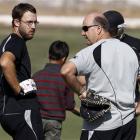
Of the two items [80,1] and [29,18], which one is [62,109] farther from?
[80,1]

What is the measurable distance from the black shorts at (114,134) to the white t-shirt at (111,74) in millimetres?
39

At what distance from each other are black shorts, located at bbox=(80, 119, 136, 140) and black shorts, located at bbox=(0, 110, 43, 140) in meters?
0.69

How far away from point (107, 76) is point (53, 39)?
22794 mm

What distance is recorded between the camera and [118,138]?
769 centimetres

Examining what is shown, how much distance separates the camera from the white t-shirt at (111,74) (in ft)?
24.3

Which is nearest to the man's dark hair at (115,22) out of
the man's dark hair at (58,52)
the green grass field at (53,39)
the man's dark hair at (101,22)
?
the man's dark hair at (101,22)

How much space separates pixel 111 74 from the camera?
7.52 meters

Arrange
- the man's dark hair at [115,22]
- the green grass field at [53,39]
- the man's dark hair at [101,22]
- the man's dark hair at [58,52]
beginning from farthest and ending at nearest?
1. the green grass field at [53,39]
2. the man's dark hair at [58,52]
3. the man's dark hair at [115,22]
4. the man's dark hair at [101,22]

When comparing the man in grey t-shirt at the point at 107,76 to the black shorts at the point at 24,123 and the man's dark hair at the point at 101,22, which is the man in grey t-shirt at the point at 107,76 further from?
the black shorts at the point at 24,123

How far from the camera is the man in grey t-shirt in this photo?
743 centimetres

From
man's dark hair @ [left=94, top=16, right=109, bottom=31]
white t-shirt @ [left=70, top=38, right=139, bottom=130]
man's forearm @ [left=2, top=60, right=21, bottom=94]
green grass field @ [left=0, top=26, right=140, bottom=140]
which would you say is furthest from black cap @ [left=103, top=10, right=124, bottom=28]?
green grass field @ [left=0, top=26, right=140, bottom=140]

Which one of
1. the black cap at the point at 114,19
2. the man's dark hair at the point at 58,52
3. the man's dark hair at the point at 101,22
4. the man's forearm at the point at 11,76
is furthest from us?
the man's dark hair at the point at 58,52

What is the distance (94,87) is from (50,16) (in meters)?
35.9

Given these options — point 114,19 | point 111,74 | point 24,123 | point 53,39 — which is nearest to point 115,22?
point 114,19
